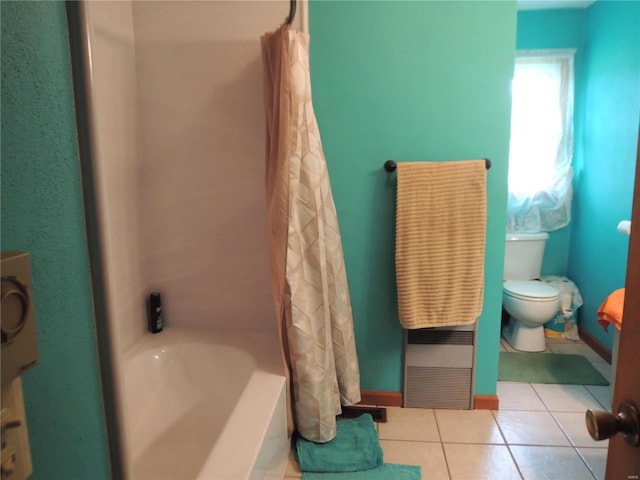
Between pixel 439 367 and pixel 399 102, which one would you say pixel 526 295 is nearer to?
pixel 439 367

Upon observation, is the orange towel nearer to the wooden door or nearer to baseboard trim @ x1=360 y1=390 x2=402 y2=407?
baseboard trim @ x1=360 y1=390 x2=402 y2=407

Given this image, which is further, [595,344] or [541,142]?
[541,142]

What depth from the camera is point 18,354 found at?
359 mm

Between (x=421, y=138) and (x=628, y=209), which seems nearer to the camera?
(x=421, y=138)

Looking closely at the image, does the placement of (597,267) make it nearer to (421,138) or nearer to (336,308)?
(421,138)

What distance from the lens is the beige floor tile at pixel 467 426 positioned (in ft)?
6.12

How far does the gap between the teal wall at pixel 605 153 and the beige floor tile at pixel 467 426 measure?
3.86 ft

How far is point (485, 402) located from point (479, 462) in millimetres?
413

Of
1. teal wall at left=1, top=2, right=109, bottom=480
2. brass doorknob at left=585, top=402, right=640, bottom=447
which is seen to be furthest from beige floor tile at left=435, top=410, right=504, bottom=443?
teal wall at left=1, top=2, right=109, bottom=480

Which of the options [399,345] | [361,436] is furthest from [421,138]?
[361,436]

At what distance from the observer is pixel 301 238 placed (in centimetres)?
156

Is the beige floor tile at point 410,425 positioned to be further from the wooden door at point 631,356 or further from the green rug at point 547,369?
the wooden door at point 631,356

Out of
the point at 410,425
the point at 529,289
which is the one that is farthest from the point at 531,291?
the point at 410,425

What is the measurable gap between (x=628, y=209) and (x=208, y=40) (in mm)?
2406
